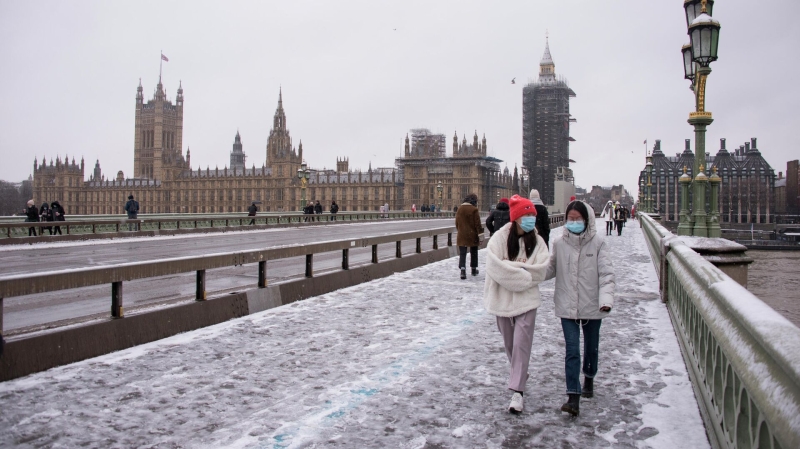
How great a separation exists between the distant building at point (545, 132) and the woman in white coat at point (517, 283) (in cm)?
10556

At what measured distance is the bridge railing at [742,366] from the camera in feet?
8.05

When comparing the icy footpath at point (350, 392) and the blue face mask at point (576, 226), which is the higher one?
Result: the blue face mask at point (576, 226)

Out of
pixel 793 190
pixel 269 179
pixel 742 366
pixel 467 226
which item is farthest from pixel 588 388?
pixel 269 179

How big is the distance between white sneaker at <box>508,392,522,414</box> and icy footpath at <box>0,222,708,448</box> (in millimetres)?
71

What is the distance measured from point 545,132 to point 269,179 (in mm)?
61792

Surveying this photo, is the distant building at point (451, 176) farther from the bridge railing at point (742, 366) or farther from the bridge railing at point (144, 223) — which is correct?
the bridge railing at point (742, 366)

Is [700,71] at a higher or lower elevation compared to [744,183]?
lower

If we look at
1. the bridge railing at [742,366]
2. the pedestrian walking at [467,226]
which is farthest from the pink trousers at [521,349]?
the pedestrian walking at [467,226]

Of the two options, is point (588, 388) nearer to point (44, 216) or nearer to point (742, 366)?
point (742, 366)

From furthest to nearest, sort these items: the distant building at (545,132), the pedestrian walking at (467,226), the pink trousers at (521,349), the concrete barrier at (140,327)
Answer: the distant building at (545,132)
the pedestrian walking at (467,226)
the concrete barrier at (140,327)
the pink trousers at (521,349)

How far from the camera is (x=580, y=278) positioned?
5324 mm

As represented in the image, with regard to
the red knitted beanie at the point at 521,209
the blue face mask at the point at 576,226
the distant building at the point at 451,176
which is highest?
the distant building at the point at 451,176

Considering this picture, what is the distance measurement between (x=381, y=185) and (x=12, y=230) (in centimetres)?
10483

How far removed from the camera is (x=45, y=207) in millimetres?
28859
